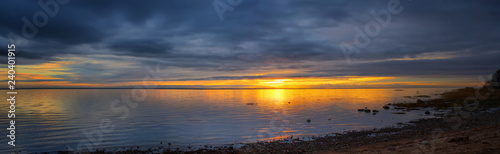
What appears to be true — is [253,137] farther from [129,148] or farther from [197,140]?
[129,148]

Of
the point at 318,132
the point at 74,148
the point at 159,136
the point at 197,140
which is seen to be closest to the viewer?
the point at 74,148

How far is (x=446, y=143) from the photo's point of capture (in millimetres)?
14766

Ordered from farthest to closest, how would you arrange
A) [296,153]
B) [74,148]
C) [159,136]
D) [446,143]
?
1. [159,136]
2. [74,148]
3. [296,153]
4. [446,143]

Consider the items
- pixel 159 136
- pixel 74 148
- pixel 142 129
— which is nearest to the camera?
pixel 74 148

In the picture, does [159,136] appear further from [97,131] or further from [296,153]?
[296,153]

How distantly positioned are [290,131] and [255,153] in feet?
40.0

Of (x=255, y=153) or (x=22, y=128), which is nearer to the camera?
(x=255, y=153)

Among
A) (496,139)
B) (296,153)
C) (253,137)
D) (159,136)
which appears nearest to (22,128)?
(159,136)

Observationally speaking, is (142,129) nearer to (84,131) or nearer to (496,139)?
(84,131)

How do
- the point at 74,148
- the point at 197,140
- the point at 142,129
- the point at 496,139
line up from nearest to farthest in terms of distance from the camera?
the point at 496,139 → the point at 74,148 → the point at 197,140 → the point at 142,129

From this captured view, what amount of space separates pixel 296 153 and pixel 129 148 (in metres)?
13.9

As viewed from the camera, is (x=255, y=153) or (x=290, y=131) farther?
(x=290, y=131)

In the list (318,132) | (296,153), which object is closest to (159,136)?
(296,153)

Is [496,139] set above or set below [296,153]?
above
